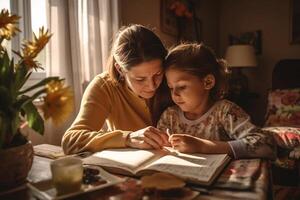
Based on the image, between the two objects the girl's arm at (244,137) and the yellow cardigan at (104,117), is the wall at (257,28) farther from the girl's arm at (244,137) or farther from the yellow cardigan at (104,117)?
the girl's arm at (244,137)

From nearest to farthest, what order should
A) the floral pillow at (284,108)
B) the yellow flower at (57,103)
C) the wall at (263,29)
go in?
the yellow flower at (57,103), the floral pillow at (284,108), the wall at (263,29)

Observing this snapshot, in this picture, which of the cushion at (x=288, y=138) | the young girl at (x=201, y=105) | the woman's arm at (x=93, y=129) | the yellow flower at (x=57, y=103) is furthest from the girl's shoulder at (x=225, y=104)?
the cushion at (x=288, y=138)

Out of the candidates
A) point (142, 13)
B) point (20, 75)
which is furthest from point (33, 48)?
point (142, 13)

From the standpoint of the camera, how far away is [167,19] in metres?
3.16

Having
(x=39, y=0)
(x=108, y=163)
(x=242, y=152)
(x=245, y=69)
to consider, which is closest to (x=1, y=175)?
(x=108, y=163)

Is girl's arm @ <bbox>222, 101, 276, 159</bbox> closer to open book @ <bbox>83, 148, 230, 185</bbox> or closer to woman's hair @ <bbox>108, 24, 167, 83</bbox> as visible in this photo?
open book @ <bbox>83, 148, 230, 185</bbox>

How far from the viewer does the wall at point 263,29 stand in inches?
149

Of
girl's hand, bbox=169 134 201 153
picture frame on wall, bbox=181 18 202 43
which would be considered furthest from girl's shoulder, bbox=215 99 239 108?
picture frame on wall, bbox=181 18 202 43

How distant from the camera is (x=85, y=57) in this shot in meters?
2.02

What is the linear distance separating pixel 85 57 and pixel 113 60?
708 millimetres

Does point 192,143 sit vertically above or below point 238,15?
below

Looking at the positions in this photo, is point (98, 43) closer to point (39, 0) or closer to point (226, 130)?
point (39, 0)

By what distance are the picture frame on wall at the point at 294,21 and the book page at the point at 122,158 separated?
3360 millimetres

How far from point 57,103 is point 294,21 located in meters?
3.73
